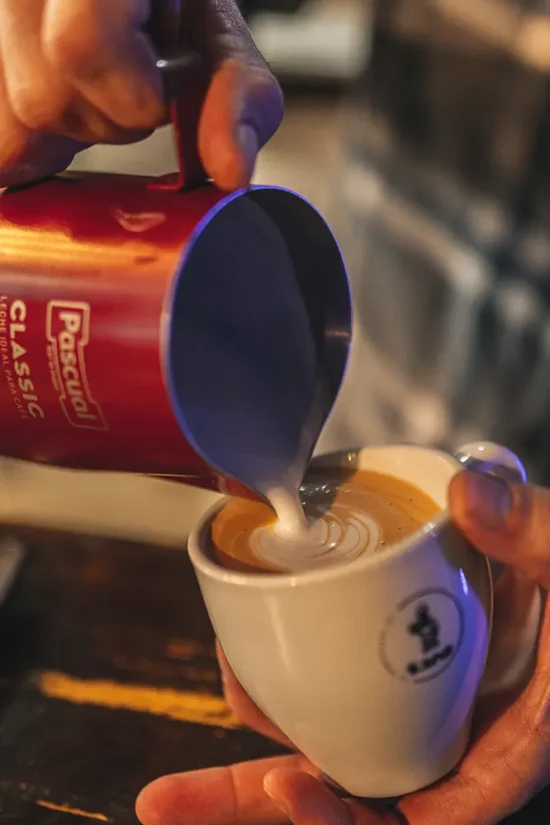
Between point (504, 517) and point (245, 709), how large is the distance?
0.29 meters

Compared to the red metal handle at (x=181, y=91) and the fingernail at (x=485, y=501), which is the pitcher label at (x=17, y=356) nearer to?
the red metal handle at (x=181, y=91)

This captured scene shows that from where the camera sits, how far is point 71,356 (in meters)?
0.52

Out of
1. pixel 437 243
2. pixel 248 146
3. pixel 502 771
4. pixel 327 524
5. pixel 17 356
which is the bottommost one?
pixel 437 243

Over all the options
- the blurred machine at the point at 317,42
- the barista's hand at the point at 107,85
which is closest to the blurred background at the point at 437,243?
the blurred machine at the point at 317,42

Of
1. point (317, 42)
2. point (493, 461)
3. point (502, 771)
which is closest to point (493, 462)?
point (493, 461)

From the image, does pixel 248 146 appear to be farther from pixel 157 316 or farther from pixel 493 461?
pixel 493 461

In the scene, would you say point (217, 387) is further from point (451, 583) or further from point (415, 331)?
point (415, 331)

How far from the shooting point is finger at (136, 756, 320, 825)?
627mm

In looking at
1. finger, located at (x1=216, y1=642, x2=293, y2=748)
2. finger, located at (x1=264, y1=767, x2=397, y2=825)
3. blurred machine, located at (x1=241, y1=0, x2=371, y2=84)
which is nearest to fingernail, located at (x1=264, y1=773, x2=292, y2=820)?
finger, located at (x1=264, y1=767, x2=397, y2=825)

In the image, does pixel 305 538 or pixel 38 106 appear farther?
pixel 305 538

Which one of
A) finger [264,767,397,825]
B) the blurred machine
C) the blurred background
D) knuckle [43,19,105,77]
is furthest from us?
the blurred machine

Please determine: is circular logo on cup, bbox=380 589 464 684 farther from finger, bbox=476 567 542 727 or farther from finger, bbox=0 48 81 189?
finger, bbox=0 48 81 189

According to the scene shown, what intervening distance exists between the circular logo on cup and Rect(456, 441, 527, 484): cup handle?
0.14 m

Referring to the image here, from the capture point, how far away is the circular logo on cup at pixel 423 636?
0.55 metres
